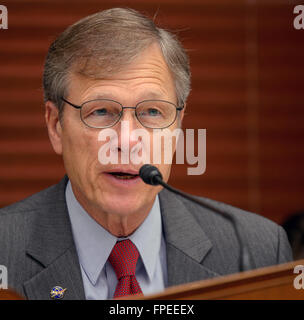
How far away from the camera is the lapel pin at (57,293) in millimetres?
1651

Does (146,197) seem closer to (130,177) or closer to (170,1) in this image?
(130,177)

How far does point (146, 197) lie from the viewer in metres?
1.73

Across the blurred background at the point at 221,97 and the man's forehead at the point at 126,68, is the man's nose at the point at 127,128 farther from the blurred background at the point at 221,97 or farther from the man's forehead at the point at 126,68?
the blurred background at the point at 221,97

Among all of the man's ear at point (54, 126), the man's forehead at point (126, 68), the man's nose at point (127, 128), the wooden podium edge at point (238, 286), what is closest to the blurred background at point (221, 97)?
the man's ear at point (54, 126)

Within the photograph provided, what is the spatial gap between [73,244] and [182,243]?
395 mm

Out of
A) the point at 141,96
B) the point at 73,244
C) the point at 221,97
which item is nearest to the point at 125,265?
the point at 73,244

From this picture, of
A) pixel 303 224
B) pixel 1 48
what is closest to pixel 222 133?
pixel 303 224

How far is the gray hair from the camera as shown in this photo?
5.67 feet

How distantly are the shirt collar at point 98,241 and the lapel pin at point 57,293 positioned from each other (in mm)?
116

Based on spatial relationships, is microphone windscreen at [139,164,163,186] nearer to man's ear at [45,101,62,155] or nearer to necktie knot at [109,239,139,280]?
necktie knot at [109,239,139,280]

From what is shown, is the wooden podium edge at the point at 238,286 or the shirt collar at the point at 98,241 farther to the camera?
the shirt collar at the point at 98,241

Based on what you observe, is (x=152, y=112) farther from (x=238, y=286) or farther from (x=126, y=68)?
(x=238, y=286)

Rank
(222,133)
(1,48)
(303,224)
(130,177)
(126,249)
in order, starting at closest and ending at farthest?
(130,177) < (126,249) < (303,224) < (1,48) < (222,133)
